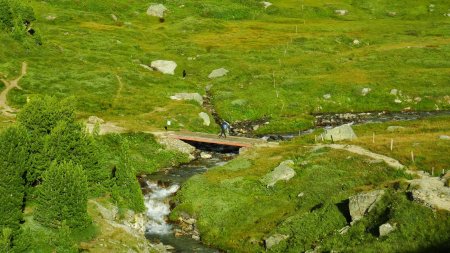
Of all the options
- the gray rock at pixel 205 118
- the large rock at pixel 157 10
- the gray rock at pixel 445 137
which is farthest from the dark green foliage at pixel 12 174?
the large rock at pixel 157 10

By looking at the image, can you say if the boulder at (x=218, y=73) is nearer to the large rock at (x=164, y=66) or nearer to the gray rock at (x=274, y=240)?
the large rock at (x=164, y=66)

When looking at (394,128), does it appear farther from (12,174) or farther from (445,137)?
(12,174)

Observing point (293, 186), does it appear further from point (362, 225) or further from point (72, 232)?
point (72, 232)

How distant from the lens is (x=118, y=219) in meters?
49.6

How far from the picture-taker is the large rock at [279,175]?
6138 cm

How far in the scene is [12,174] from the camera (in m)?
41.6

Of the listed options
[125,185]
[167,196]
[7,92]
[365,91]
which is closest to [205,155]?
[167,196]

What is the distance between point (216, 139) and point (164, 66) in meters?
52.0

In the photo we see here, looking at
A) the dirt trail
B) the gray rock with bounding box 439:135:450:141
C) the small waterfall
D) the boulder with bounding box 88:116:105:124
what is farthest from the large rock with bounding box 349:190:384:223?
the dirt trail

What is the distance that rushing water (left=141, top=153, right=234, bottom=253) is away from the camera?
169 ft

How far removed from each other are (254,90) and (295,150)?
4089 cm

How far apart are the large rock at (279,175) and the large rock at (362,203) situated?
15.6 m

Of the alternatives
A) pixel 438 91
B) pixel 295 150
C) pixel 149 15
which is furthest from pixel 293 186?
pixel 149 15

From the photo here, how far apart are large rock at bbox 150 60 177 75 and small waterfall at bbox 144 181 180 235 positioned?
6442 cm
